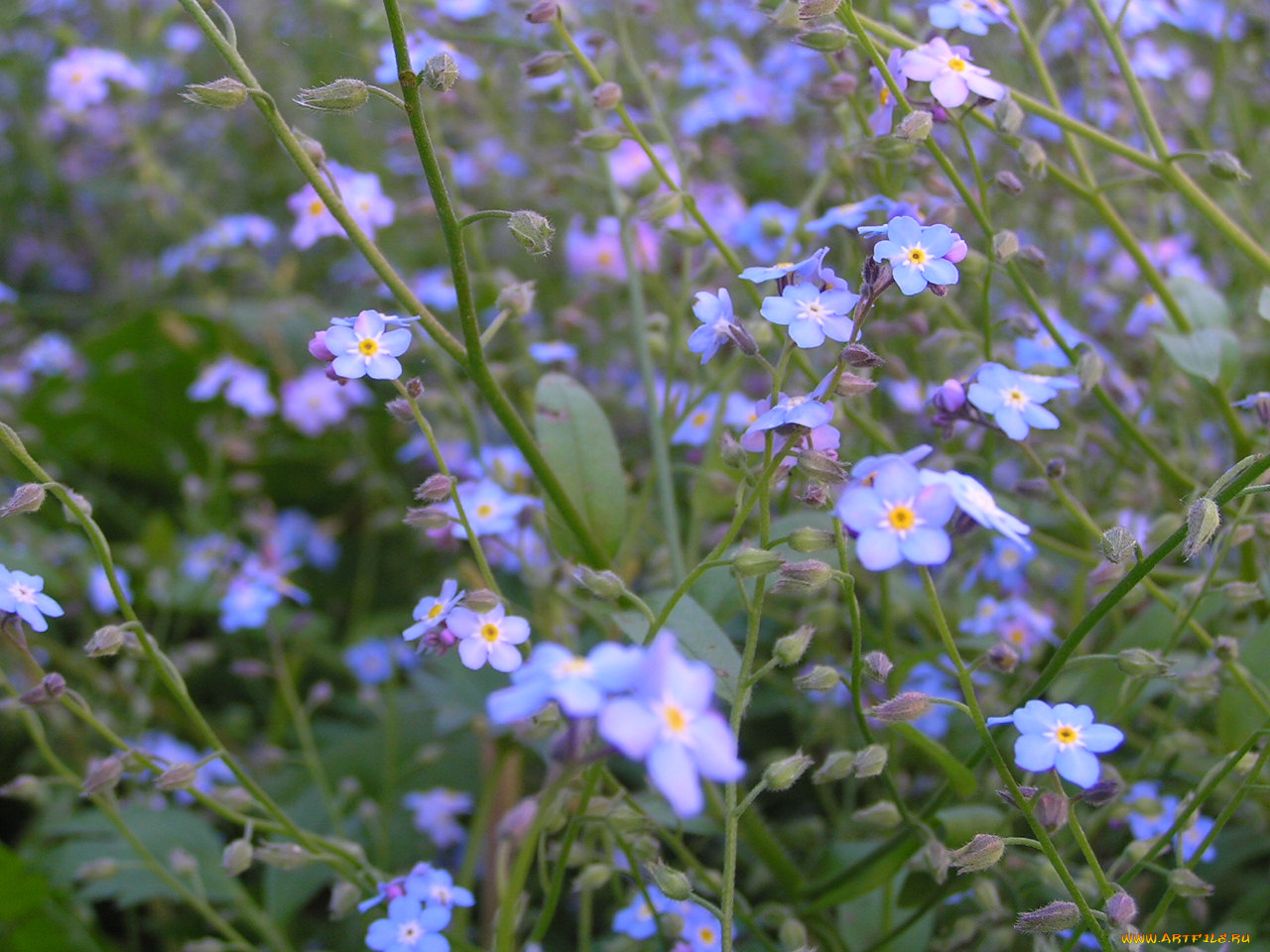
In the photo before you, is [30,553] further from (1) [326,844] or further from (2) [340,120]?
(2) [340,120]

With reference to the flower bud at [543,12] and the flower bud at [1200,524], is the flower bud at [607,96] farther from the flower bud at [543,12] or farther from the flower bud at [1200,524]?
the flower bud at [1200,524]

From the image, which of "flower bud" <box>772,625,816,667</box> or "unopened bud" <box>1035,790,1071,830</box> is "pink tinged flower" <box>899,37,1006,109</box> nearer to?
"flower bud" <box>772,625,816,667</box>

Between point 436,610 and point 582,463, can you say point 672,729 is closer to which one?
point 436,610

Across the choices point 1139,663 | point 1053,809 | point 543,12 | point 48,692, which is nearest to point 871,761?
point 1053,809

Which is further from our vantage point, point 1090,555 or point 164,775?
point 1090,555

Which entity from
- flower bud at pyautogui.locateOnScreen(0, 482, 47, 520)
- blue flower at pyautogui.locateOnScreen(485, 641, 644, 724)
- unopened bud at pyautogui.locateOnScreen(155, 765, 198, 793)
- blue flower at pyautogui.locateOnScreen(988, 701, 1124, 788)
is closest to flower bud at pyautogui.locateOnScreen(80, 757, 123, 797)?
unopened bud at pyautogui.locateOnScreen(155, 765, 198, 793)

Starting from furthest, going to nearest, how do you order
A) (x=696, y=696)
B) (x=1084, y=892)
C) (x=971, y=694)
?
(x=1084, y=892) → (x=971, y=694) → (x=696, y=696)

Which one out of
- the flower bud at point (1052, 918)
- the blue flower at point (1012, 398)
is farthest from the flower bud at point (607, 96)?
the flower bud at point (1052, 918)

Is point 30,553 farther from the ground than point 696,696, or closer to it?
closer to it

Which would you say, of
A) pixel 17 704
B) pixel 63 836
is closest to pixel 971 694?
pixel 17 704
